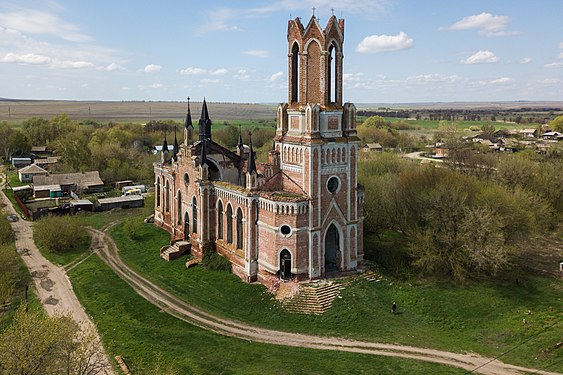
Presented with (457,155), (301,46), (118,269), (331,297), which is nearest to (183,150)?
(118,269)

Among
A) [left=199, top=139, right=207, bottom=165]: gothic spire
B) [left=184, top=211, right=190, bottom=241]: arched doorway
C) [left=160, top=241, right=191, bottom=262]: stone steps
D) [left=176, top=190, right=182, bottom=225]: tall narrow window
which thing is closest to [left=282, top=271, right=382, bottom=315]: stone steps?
[left=160, top=241, right=191, bottom=262]: stone steps

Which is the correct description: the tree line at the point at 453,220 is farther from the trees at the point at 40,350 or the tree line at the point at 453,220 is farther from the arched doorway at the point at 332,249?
the trees at the point at 40,350

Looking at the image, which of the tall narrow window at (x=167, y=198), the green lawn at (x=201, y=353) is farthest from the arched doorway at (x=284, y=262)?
the tall narrow window at (x=167, y=198)

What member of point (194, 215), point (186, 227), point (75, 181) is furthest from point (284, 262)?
point (75, 181)

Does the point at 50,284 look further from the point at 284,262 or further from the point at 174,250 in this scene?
the point at 284,262

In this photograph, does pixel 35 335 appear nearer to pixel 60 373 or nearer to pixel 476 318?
pixel 60 373

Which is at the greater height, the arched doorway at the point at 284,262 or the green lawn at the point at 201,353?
the arched doorway at the point at 284,262

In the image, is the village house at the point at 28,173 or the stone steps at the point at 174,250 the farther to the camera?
the village house at the point at 28,173
